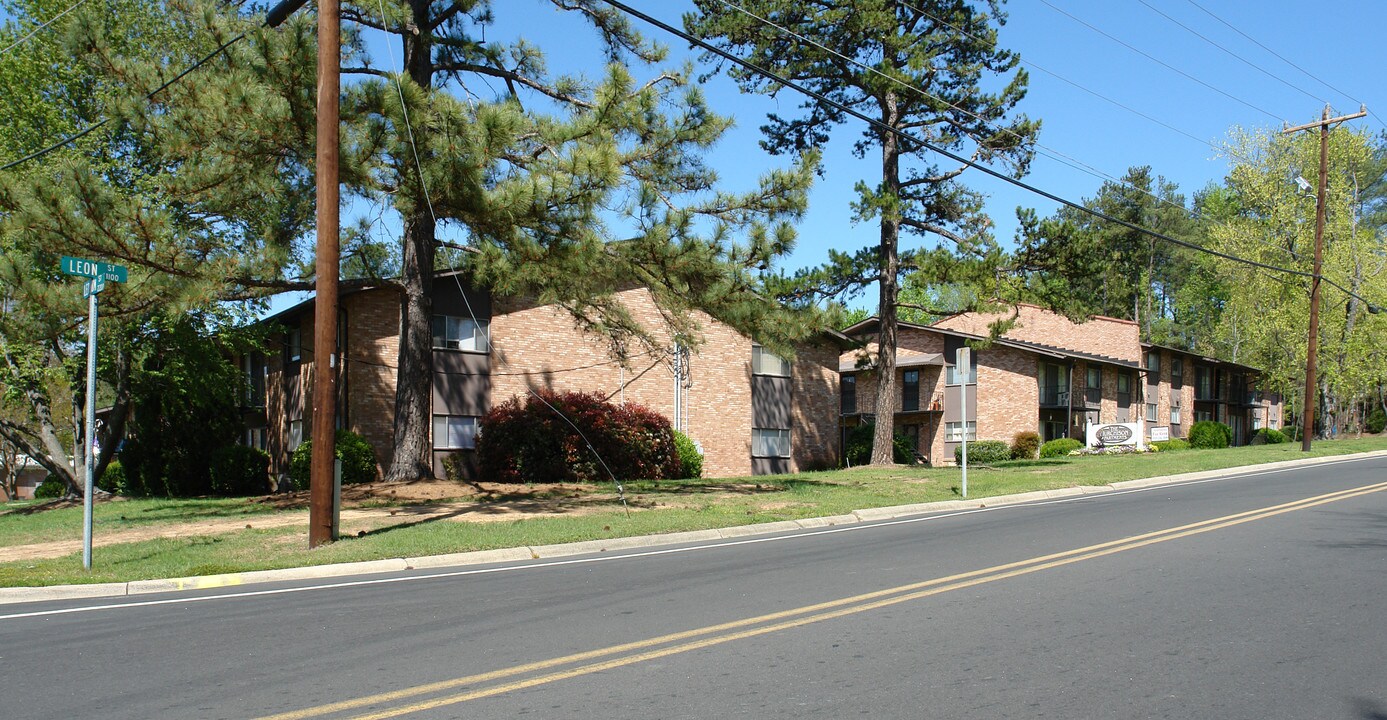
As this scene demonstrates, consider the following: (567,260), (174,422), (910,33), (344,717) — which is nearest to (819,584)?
(344,717)

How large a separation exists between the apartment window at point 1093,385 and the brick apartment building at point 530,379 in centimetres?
1977

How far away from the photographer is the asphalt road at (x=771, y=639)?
221 inches

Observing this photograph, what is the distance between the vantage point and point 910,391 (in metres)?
47.6

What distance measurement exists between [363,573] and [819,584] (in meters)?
5.29

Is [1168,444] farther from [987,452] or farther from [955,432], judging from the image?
[955,432]

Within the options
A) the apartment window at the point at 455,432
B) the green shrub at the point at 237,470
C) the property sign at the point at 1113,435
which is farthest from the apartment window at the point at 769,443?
the property sign at the point at 1113,435

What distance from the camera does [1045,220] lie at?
2750cm

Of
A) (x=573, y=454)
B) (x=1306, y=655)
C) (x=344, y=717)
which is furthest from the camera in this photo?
(x=573, y=454)

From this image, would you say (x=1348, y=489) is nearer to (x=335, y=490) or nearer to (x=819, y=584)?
(x=819, y=584)

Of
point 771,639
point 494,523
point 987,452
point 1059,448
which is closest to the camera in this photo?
point 771,639

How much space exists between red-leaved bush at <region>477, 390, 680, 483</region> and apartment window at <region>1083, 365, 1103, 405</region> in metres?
29.3

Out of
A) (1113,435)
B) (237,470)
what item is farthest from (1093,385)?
(237,470)

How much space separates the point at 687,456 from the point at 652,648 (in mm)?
24114

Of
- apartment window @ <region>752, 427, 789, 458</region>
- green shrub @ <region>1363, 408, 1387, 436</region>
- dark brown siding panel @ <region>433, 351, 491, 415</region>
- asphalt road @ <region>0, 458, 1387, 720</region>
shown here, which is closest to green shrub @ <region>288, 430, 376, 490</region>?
dark brown siding panel @ <region>433, 351, 491, 415</region>
